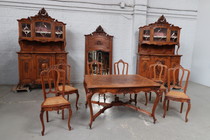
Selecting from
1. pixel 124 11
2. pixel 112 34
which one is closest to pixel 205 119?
pixel 112 34

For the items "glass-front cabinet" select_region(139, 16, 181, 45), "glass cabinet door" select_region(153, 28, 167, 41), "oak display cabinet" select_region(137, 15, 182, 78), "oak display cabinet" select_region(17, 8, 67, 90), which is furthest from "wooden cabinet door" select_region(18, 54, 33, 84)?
"glass cabinet door" select_region(153, 28, 167, 41)

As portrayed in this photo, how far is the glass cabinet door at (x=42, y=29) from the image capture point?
13.6 feet

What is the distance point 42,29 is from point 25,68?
1.25m

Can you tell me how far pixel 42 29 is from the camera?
13.8ft

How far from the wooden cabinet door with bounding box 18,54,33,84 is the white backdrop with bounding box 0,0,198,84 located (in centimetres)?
93

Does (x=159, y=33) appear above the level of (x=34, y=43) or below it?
above

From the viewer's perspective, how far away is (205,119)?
268cm

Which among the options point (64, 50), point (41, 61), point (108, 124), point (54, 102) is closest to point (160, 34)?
point (64, 50)

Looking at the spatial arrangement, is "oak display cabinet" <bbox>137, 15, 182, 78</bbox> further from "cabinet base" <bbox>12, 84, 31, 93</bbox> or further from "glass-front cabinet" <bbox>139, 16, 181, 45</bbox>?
"cabinet base" <bbox>12, 84, 31, 93</bbox>

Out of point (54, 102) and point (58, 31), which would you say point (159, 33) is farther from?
point (54, 102)

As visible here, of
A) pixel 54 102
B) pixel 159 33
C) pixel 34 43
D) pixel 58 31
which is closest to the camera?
pixel 54 102

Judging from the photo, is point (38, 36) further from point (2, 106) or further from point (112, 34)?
point (112, 34)

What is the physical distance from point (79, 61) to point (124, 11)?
247 centimetres

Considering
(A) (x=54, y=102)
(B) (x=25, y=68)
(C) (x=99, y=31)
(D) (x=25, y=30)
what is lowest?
(A) (x=54, y=102)
